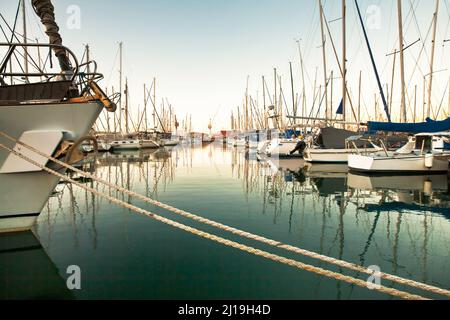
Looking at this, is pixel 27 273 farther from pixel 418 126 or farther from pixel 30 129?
pixel 418 126

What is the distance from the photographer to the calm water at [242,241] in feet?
14.9

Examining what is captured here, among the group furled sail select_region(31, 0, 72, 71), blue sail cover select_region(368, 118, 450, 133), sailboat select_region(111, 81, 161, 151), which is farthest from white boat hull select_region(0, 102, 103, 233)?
sailboat select_region(111, 81, 161, 151)

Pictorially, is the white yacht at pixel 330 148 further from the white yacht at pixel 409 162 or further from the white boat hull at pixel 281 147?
the white boat hull at pixel 281 147

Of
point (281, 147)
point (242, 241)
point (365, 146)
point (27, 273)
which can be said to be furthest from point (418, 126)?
point (27, 273)

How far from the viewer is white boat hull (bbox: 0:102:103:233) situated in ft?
19.4

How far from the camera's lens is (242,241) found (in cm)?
649

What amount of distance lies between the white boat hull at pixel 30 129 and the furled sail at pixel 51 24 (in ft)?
6.14

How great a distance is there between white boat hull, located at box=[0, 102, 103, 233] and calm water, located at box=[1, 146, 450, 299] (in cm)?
81

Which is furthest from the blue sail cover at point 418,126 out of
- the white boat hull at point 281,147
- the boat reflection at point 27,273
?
the boat reflection at point 27,273

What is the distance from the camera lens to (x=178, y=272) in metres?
5.03

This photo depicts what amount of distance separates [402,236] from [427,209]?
3.50 m

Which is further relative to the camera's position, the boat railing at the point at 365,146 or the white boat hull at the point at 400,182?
the boat railing at the point at 365,146

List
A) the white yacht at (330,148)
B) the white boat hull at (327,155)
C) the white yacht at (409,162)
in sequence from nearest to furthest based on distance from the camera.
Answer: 1. the white yacht at (409,162)
2. the white boat hull at (327,155)
3. the white yacht at (330,148)
